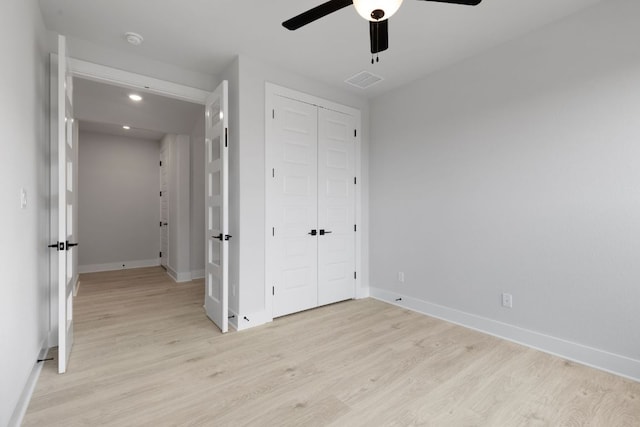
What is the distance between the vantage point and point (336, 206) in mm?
3773

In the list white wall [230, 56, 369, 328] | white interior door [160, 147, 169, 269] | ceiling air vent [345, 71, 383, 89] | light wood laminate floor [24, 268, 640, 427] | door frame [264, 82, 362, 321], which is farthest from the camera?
white interior door [160, 147, 169, 269]

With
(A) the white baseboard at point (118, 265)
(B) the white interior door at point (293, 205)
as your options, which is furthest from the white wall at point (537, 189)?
(A) the white baseboard at point (118, 265)

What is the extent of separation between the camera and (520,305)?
8.71 ft

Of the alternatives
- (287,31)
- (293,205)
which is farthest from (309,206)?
(287,31)

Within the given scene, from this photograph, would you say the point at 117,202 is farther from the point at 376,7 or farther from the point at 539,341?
the point at 539,341

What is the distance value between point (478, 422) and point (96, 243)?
263 inches

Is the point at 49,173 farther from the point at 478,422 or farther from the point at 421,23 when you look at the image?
the point at 478,422

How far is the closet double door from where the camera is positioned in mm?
3238

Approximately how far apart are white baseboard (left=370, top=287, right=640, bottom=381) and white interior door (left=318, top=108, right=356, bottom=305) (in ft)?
2.87

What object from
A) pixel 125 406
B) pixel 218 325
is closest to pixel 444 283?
pixel 218 325

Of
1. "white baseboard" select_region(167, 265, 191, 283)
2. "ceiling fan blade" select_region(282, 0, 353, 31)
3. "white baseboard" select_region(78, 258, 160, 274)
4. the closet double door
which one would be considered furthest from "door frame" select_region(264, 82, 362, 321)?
"white baseboard" select_region(78, 258, 160, 274)

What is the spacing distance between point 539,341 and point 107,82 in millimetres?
4573

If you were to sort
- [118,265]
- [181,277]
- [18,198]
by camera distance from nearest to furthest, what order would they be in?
[18,198], [181,277], [118,265]

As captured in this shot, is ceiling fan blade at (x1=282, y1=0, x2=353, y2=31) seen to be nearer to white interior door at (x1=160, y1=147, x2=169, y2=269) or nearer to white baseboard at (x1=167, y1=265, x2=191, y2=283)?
white baseboard at (x1=167, y1=265, x2=191, y2=283)
